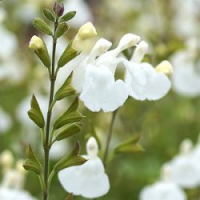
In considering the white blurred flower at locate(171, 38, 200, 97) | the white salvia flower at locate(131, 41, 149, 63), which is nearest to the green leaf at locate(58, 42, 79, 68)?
the white salvia flower at locate(131, 41, 149, 63)

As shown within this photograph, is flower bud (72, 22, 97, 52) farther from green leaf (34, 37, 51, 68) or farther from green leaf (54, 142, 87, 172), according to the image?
green leaf (54, 142, 87, 172)

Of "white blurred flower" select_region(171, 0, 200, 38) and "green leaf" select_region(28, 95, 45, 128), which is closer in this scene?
"green leaf" select_region(28, 95, 45, 128)

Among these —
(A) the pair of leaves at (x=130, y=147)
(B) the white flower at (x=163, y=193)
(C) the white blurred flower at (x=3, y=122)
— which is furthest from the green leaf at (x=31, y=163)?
(C) the white blurred flower at (x=3, y=122)

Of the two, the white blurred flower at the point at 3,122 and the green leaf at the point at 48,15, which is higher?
the green leaf at the point at 48,15

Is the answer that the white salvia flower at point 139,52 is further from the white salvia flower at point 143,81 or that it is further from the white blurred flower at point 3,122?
the white blurred flower at point 3,122

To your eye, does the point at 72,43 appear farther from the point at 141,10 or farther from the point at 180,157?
the point at 141,10

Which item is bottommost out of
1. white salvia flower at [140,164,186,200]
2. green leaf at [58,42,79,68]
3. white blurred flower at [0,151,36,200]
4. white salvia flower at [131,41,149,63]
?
white salvia flower at [140,164,186,200]
